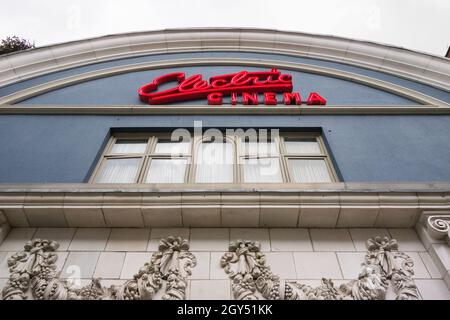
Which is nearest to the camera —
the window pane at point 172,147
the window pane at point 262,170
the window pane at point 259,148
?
the window pane at point 262,170

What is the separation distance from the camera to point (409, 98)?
9.27m

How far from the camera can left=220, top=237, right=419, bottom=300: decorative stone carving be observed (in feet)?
15.6

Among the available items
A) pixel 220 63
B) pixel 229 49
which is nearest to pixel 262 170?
A: pixel 220 63

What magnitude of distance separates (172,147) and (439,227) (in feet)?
18.1

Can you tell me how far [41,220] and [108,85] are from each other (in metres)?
5.41

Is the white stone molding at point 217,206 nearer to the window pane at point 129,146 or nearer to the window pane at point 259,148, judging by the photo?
the window pane at point 259,148

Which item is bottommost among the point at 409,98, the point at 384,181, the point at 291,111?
the point at 384,181

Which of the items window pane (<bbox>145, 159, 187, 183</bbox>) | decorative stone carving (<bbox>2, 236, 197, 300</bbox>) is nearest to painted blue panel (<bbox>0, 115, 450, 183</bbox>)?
window pane (<bbox>145, 159, 187, 183</bbox>)

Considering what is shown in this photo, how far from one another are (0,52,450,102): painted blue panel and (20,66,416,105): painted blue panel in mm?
804

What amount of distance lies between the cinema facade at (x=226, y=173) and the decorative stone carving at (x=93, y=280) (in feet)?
0.07

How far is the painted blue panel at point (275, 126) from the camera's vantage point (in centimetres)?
673

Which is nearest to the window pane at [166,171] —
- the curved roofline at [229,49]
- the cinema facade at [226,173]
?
the cinema facade at [226,173]
